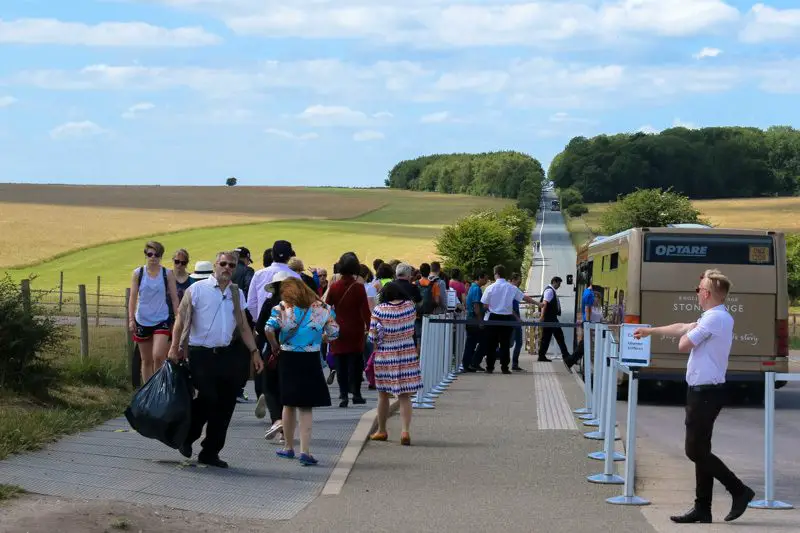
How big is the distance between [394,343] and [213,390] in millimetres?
2673

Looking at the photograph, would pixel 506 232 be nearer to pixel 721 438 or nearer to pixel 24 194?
pixel 24 194

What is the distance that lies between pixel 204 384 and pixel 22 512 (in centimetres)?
284

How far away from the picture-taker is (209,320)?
1088 cm

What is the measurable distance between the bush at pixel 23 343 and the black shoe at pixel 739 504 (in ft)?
25.0

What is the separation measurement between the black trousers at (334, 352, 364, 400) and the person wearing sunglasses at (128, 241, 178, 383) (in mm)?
2192

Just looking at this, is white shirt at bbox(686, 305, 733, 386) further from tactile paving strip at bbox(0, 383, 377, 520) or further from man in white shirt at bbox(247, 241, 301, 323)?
man in white shirt at bbox(247, 241, 301, 323)

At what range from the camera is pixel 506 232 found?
9681 cm

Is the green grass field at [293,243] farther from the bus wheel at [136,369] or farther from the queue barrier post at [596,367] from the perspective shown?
the queue barrier post at [596,367]

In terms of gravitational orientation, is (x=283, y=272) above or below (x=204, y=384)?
above

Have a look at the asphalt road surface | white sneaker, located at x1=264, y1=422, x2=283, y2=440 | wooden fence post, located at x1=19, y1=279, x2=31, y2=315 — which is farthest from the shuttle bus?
wooden fence post, located at x1=19, y1=279, x2=31, y2=315

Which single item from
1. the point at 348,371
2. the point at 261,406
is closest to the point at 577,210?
the point at 348,371

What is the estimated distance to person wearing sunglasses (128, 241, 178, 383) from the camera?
46.1 ft

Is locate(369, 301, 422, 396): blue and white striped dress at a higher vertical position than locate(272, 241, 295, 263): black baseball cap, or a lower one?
lower

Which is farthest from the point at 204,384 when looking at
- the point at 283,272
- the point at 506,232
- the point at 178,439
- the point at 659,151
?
the point at 659,151
